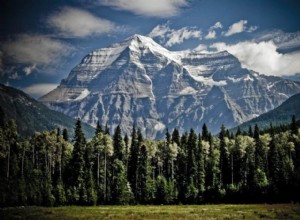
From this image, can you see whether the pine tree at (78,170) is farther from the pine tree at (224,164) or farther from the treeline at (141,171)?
the pine tree at (224,164)

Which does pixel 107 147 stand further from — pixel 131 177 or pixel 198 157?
pixel 198 157

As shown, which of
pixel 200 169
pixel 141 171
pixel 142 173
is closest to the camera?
pixel 142 173

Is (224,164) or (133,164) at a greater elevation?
(133,164)

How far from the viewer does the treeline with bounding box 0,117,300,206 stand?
117 m

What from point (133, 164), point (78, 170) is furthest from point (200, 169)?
point (78, 170)

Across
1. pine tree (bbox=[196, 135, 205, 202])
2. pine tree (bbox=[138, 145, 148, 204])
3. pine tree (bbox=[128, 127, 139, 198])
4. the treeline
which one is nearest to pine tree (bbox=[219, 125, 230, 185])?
the treeline

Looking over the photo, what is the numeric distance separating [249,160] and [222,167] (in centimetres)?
983

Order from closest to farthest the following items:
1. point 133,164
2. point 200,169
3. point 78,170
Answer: point 78,170, point 200,169, point 133,164

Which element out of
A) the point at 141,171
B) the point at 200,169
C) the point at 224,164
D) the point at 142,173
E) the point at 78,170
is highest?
the point at 224,164

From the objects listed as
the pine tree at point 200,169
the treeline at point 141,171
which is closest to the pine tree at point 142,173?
the treeline at point 141,171

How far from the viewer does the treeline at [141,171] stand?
11712 cm

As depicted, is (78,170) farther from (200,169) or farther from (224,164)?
(224,164)

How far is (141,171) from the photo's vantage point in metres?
A: 134

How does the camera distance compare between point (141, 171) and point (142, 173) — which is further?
point (141, 171)
